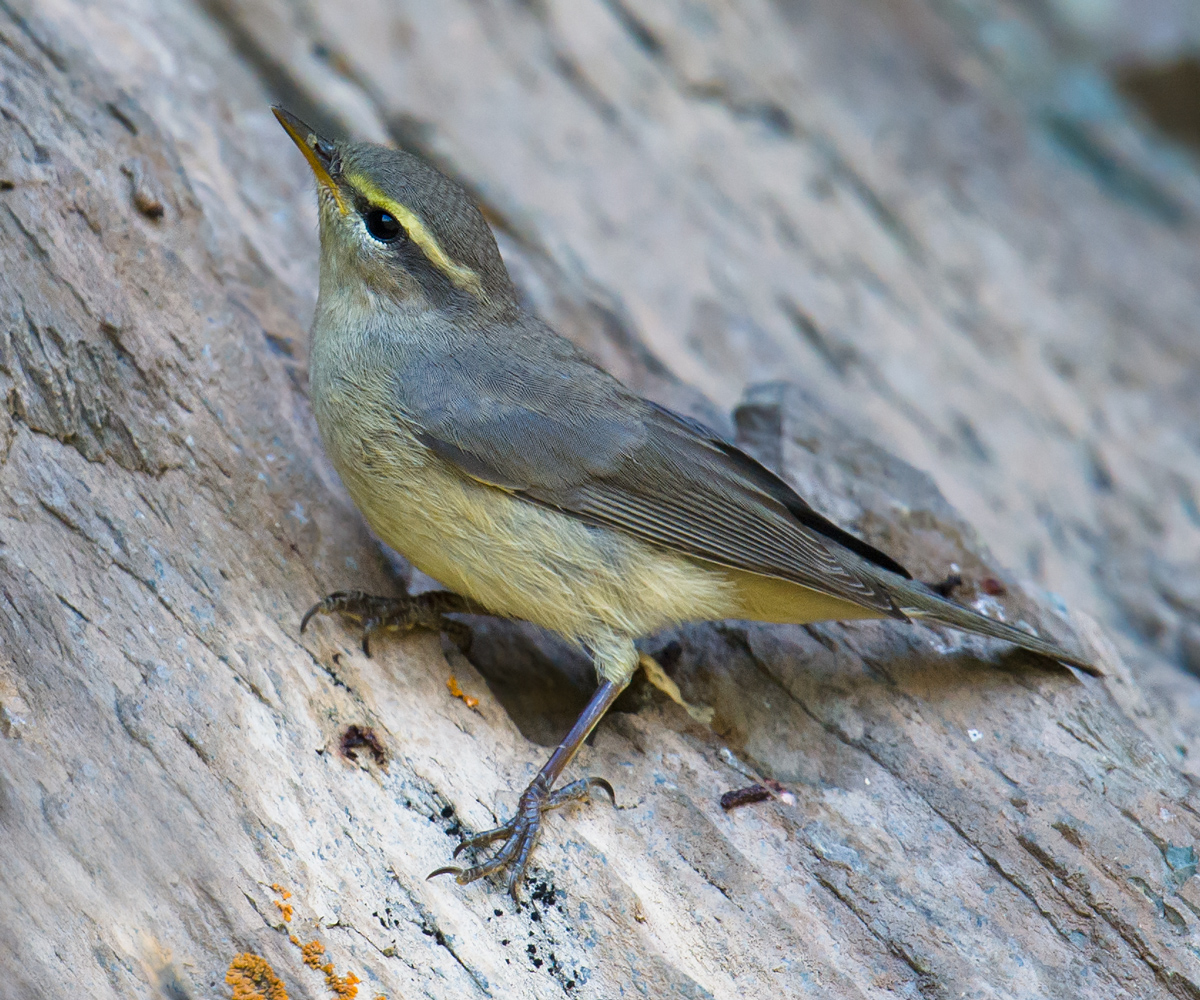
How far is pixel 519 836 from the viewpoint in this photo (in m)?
3.96

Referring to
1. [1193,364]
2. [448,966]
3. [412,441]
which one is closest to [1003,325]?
[1193,364]

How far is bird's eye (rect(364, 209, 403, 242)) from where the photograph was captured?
4590mm

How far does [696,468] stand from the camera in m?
4.65

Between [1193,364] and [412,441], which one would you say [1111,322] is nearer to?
[1193,364]

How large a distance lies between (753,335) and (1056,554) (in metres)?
2.32

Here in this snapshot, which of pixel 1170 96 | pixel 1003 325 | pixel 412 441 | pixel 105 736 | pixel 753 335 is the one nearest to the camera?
pixel 105 736

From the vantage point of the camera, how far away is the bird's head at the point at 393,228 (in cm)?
458

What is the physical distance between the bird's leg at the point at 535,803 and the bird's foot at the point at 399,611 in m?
0.71

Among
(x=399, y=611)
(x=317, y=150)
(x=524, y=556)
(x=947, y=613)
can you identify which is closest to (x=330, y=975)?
(x=399, y=611)

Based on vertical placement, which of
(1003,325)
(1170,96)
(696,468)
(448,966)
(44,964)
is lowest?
(44,964)

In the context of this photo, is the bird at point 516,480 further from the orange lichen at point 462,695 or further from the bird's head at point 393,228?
the orange lichen at point 462,695

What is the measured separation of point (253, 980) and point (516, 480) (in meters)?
1.95

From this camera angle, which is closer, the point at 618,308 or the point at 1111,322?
the point at 618,308

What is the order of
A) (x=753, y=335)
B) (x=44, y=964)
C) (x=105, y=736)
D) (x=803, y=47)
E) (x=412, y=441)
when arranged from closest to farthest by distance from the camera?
(x=44, y=964)
(x=105, y=736)
(x=412, y=441)
(x=753, y=335)
(x=803, y=47)
